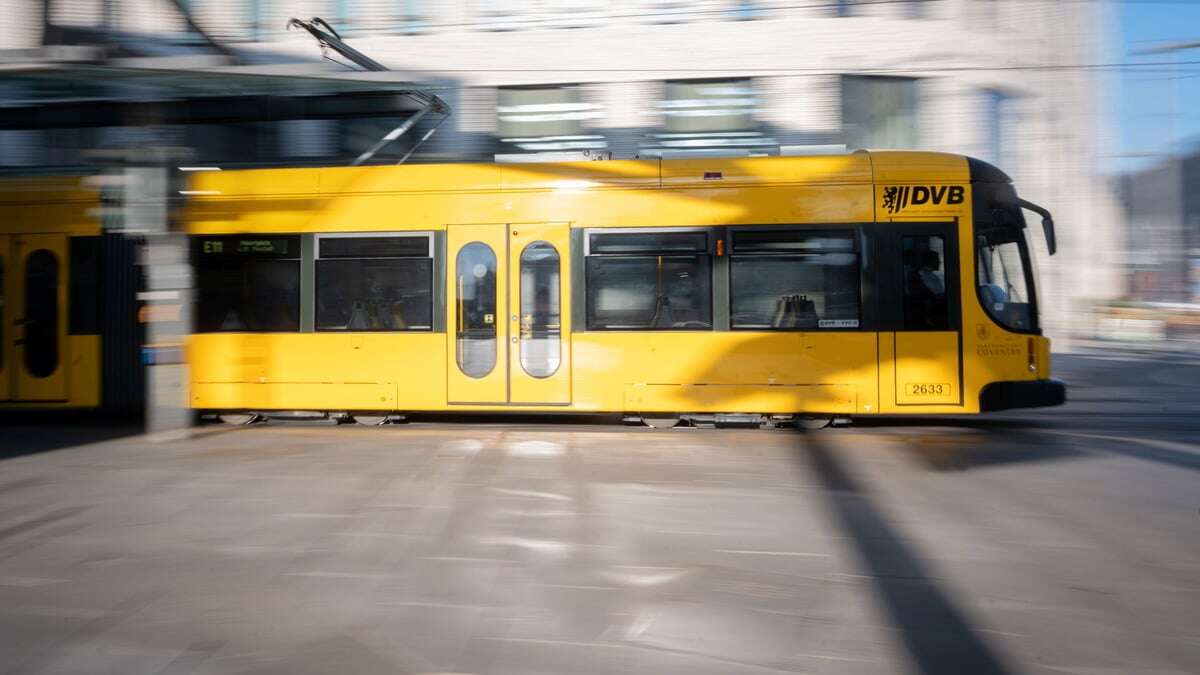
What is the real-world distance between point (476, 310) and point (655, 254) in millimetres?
2155

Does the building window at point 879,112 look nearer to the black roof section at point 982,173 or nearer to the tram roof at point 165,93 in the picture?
the black roof section at point 982,173

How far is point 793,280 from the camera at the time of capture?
929 centimetres

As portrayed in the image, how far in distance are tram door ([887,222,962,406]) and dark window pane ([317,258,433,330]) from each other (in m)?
5.27

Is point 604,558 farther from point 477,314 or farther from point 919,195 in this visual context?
point 919,195

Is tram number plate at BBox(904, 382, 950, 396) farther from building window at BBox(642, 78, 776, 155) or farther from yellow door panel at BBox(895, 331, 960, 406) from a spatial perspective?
building window at BBox(642, 78, 776, 155)

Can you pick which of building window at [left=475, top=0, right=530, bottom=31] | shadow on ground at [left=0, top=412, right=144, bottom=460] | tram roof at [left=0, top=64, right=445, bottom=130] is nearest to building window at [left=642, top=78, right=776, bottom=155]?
building window at [left=475, top=0, right=530, bottom=31]

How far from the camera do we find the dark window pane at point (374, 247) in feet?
32.1

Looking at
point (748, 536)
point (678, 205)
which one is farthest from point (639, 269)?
point (748, 536)

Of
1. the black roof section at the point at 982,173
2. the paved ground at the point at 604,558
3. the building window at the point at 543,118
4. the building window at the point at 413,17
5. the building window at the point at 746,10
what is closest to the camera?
the paved ground at the point at 604,558

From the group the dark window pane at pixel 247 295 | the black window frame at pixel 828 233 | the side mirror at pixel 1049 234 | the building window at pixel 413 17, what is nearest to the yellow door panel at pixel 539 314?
the black window frame at pixel 828 233

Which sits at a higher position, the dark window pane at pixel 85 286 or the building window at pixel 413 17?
the building window at pixel 413 17

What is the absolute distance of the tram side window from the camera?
9984mm

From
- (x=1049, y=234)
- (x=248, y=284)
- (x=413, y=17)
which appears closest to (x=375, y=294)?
(x=248, y=284)

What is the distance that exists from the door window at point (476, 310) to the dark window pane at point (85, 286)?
187 inches
